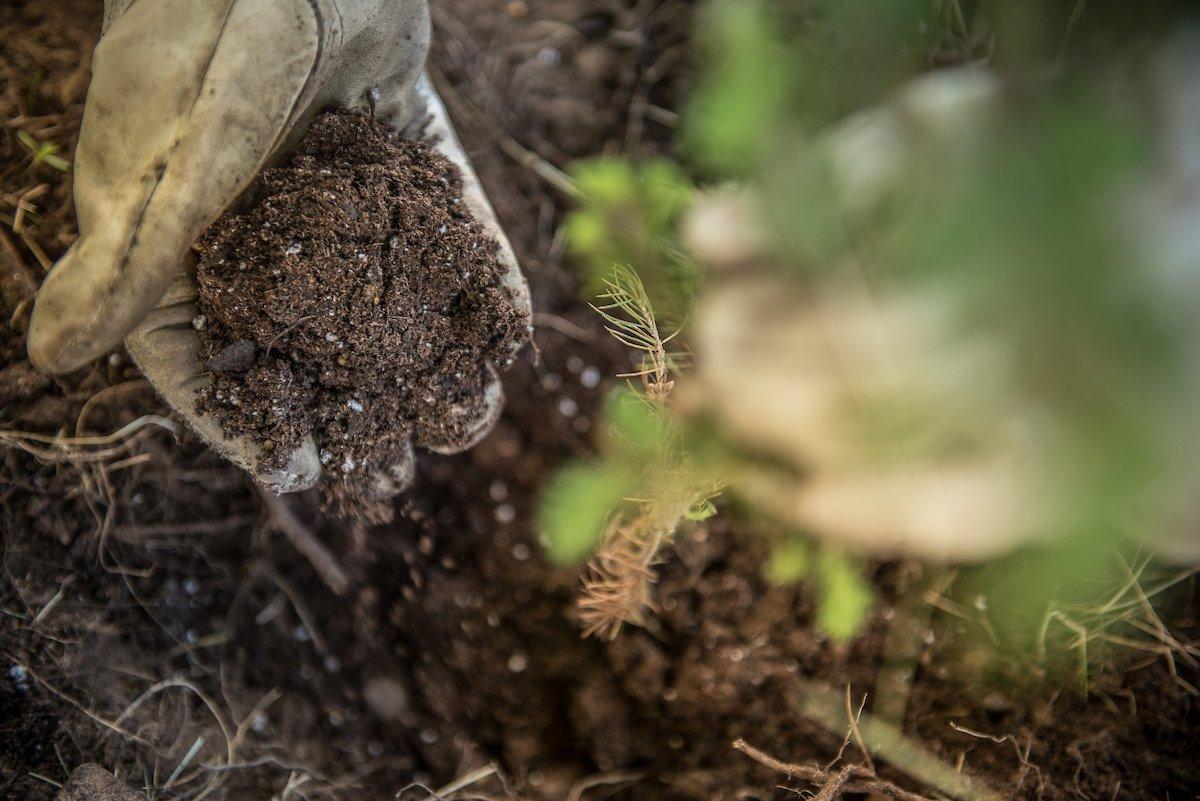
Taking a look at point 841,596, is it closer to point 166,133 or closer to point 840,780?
point 840,780

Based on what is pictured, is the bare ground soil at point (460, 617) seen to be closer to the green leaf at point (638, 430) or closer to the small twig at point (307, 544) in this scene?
the small twig at point (307, 544)

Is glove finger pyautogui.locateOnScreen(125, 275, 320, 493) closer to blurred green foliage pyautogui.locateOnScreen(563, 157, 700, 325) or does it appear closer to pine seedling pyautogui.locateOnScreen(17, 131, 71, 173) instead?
pine seedling pyautogui.locateOnScreen(17, 131, 71, 173)

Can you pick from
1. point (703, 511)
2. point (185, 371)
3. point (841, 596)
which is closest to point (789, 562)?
point (841, 596)

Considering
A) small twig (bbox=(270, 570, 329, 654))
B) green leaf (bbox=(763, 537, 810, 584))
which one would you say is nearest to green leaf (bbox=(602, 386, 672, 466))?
green leaf (bbox=(763, 537, 810, 584))

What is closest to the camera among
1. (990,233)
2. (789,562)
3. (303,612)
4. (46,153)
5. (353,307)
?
(990,233)

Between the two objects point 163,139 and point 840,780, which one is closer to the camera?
point 163,139

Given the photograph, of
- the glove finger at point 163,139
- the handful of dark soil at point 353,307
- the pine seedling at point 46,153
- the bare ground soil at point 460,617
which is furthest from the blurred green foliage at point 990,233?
the pine seedling at point 46,153

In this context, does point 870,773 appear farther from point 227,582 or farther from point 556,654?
point 227,582
